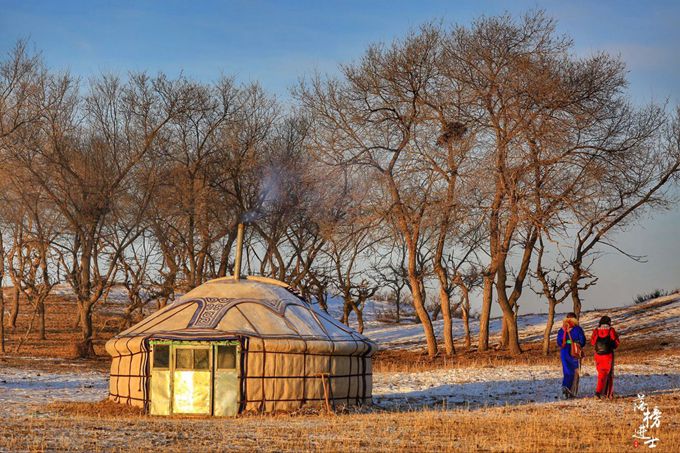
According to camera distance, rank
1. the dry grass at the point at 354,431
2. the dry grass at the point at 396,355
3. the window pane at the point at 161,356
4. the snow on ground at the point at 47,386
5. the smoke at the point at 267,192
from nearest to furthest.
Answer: the dry grass at the point at 354,431, the window pane at the point at 161,356, the snow on ground at the point at 47,386, the dry grass at the point at 396,355, the smoke at the point at 267,192

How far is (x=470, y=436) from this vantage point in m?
13.7

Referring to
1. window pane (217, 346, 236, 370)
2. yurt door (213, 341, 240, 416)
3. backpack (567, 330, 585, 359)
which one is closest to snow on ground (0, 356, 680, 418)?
backpack (567, 330, 585, 359)

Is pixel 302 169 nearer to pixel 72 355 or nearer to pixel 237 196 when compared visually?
pixel 237 196

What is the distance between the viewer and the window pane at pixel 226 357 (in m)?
17.7

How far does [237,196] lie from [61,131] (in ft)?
22.7

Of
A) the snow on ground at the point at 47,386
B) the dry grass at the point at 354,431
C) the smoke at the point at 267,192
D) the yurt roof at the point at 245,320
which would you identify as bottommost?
the dry grass at the point at 354,431

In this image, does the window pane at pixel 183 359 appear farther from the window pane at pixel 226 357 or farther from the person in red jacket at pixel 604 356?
the person in red jacket at pixel 604 356

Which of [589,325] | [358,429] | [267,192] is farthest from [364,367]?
[589,325]

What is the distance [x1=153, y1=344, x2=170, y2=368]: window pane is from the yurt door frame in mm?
38

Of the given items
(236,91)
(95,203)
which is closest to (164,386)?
(95,203)

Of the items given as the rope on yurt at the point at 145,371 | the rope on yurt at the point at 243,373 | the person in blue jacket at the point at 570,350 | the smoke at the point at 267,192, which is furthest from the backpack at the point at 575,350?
the smoke at the point at 267,192

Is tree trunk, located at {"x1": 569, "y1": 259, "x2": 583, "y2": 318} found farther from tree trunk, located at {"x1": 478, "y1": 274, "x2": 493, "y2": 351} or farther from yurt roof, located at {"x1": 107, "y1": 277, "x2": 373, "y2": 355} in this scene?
yurt roof, located at {"x1": 107, "y1": 277, "x2": 373, "y2": 355}

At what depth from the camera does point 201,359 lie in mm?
17750

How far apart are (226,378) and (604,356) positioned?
7.50 metres
